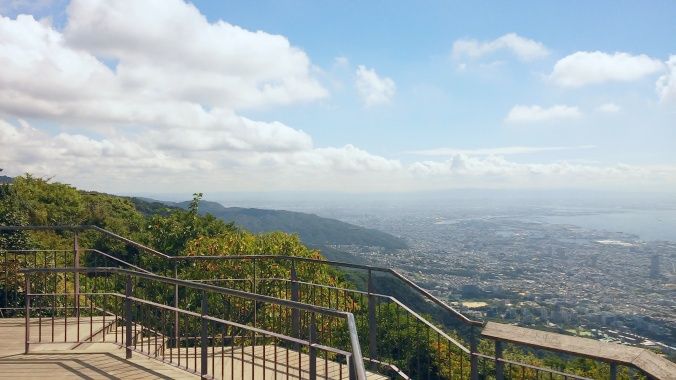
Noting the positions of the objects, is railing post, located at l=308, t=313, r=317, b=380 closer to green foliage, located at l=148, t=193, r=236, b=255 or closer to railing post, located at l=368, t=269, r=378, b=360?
railing post, located at l=368, t=269, r=378, b=360

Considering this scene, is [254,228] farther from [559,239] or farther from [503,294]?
[559,239]

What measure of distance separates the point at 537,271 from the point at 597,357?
60.8 metres

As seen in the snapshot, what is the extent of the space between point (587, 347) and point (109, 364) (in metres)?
5.21

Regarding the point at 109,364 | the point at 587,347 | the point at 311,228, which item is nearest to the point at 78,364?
the point at 109,364

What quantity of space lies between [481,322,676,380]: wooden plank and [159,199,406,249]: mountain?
76.4 metres

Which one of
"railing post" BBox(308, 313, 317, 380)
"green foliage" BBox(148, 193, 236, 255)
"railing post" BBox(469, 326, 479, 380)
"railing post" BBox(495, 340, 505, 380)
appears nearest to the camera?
"railing post" BBox(495, 340, 505, 380)

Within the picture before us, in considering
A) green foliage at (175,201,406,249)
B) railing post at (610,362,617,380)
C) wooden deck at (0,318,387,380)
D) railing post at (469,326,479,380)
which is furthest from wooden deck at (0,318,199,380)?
green foliage at (175,201,406,249)

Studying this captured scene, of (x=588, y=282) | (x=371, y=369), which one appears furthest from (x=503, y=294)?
(x=371, y=369)

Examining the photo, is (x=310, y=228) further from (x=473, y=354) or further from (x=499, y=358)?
(x=499, y=358)

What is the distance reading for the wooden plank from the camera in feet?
9.02

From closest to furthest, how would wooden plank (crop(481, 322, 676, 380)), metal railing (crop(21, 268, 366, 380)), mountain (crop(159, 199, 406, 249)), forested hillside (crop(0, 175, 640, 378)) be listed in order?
wooden plank (crop(481, 322, 676, 380)), metal railing (crop(21, 268, 366, 380)), forested hillside (crop(0, 175, 640, 378)), mountain (crop(159, 199, 406, 249))

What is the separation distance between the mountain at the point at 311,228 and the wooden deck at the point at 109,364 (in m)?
73.3

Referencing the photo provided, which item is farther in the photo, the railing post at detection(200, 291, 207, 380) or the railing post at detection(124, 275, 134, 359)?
the railing post at detection(124, 275, 134, 359)

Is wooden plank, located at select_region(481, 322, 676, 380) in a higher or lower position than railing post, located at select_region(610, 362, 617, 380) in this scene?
higher
